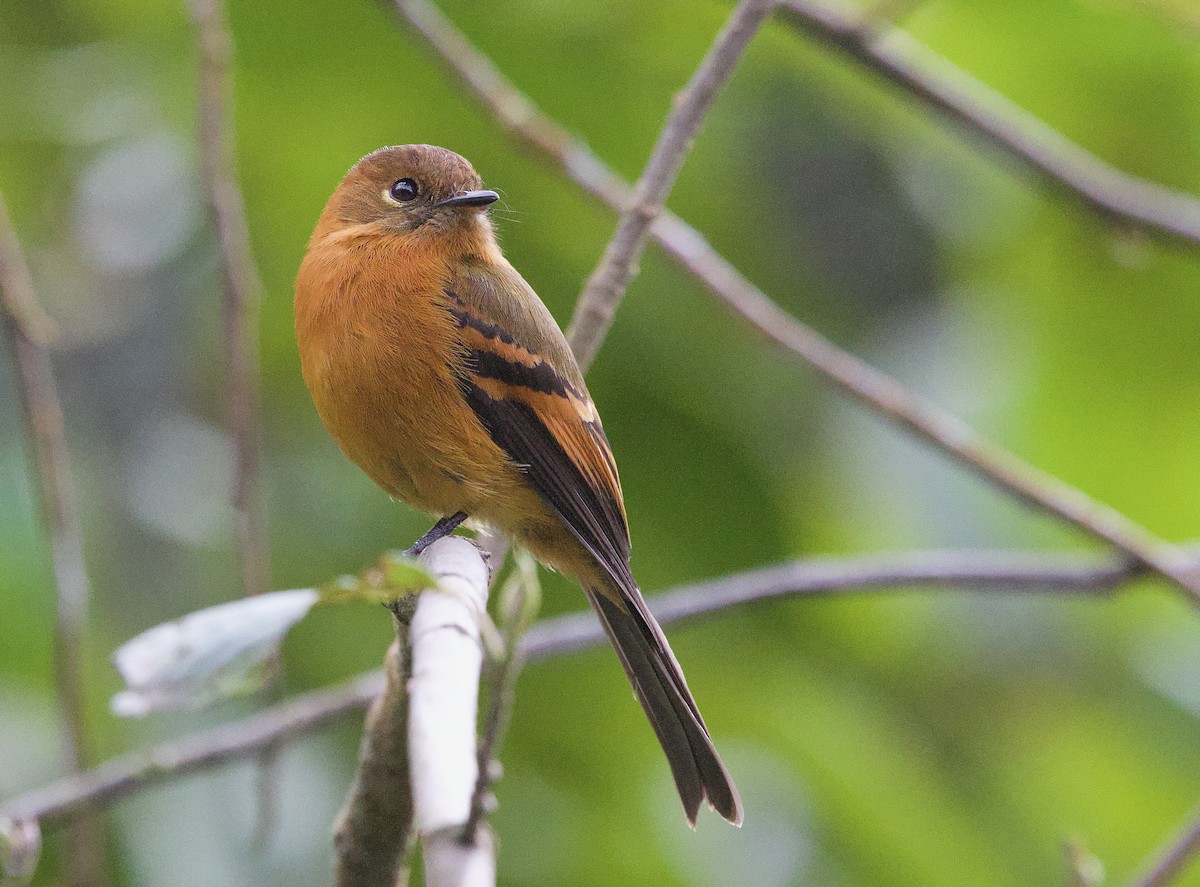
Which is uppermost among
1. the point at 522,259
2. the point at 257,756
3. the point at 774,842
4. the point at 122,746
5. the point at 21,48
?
the point at 21,48

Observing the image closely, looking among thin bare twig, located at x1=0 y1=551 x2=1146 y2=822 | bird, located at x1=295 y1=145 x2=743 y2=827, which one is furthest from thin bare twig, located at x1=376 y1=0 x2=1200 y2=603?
bird, located at x1=295 y1=145 x2=743 y2=827

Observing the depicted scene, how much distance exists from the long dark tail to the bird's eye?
1.25 metres

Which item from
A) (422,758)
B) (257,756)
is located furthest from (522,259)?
(422,758)

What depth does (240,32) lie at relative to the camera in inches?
213

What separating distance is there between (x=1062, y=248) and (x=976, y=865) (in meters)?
2.56

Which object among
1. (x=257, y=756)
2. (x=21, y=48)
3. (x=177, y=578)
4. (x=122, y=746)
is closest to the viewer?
(x=257, y=756)

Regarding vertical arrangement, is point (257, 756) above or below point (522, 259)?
below

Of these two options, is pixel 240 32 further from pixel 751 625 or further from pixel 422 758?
pixel 422 758

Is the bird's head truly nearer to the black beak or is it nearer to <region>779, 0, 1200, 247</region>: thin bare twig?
the black beak

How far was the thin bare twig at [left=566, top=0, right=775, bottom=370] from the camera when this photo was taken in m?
3.21

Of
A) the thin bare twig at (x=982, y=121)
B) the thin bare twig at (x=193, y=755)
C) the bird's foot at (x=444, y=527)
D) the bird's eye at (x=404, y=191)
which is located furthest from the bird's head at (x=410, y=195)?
the thin bare twig at (x=193, y=755)

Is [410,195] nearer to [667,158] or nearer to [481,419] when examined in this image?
[481,419]

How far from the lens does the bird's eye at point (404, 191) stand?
4066 millimetres

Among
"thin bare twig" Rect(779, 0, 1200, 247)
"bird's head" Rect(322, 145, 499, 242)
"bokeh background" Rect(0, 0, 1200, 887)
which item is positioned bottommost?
"bokeh background" Rect(0, 0, 1200, 887)
